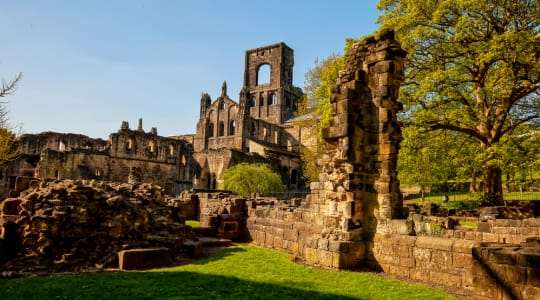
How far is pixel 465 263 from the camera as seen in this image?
22.7 ft

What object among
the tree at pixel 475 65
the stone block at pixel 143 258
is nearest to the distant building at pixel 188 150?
the stone block at pixel 143 258

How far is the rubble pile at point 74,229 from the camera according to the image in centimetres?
888

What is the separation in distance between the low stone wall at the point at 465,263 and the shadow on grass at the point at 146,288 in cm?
220

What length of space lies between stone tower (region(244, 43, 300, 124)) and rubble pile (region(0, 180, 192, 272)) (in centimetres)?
5524

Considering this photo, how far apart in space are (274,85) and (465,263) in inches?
2502

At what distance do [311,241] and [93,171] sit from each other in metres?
28.9

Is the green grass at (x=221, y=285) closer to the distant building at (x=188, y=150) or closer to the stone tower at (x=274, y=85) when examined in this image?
the distant building at (x=188, y=150)

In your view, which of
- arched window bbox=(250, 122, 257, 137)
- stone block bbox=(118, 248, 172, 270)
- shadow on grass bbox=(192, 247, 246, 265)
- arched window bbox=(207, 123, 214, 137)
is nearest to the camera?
stone block bbox=(118, 248, 172, 270)

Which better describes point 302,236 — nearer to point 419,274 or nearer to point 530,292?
point 419,274

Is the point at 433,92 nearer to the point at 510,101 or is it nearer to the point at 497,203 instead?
the point at 510,101

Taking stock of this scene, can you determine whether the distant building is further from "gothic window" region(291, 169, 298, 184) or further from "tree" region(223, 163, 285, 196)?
"tree" region(223, 163, 285, 196)

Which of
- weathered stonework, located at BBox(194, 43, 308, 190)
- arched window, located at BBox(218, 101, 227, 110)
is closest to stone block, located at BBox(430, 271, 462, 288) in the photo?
weathered stonework, located at BBox(194, 43, 308, 190)

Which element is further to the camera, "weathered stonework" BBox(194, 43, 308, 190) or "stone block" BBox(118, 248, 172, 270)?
"weathered stonework" BBox(194, 43, 308, 190)

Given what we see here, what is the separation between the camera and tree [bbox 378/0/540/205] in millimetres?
15844
